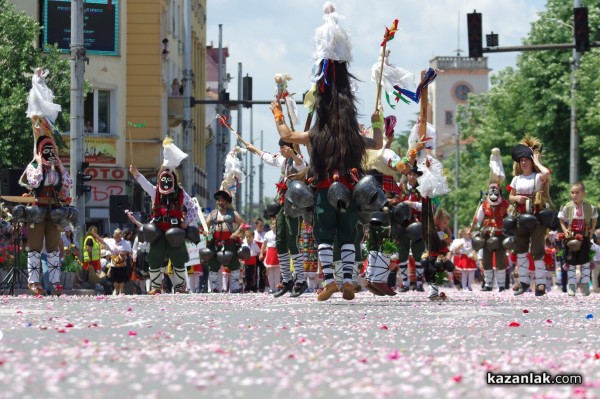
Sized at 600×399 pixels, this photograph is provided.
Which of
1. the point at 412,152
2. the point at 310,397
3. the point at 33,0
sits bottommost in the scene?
the point at 310,397

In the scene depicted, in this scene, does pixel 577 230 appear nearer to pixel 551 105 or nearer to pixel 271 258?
pixel 271 258

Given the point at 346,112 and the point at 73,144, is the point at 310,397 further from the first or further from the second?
the point at 73,144

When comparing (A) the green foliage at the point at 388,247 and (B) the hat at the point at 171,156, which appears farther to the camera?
(B) the hat at the point at 171,156

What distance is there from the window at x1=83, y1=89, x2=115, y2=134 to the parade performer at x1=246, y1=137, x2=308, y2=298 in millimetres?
33441

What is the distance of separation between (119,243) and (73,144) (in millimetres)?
2637

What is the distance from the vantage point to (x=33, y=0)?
5175cm

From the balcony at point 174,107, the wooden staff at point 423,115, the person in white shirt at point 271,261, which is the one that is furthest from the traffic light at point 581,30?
the balcony at point 174,107

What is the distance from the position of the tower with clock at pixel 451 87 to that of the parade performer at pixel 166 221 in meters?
173

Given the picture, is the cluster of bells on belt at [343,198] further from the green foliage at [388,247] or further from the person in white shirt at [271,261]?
the person in white shirt at [271,261]

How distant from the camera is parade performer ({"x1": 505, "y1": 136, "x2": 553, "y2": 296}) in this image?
70.3 ft

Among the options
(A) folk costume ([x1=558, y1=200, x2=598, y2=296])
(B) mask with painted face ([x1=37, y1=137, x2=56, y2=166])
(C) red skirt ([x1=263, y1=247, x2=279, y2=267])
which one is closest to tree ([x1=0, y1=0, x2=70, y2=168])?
(C) red skirt ([x1=263, y1=247, x2=279, y2=267])

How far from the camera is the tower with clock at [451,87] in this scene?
7687 inches

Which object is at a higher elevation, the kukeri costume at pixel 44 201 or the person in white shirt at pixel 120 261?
the kukeri costume at pixel 44 201

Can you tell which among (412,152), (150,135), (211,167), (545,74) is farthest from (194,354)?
(211,167)
